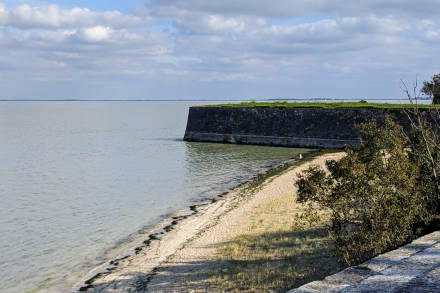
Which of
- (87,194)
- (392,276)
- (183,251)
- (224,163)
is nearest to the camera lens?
(392,276)

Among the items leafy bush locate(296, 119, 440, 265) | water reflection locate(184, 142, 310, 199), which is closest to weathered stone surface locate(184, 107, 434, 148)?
water reflection locate(184, 142, 310, 199)

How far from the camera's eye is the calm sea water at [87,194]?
14242 millimetres

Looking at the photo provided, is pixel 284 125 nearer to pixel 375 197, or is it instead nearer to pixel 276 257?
pixel 276 257

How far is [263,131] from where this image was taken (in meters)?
52.0

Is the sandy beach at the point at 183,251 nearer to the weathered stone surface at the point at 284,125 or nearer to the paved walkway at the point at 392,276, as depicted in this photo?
the paved walkway at the point at 392,276

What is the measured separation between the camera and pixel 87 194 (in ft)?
81.7

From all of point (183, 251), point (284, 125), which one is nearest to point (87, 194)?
point (183, 251)

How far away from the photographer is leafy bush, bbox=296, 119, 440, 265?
33.1 feet

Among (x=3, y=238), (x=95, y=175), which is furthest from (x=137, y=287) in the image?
(x=95, y=175)

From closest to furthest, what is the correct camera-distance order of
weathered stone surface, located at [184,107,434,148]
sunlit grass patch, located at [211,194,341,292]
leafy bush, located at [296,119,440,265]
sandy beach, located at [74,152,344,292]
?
leafy bush, located at [296,119,440,265], sunlit grass patch, located at [211,194,341,292], sandy beach, located at [74,152,344,292], weathered stone surface, located at [184,107,434,148]

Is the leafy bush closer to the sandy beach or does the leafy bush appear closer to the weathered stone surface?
the sandy beach

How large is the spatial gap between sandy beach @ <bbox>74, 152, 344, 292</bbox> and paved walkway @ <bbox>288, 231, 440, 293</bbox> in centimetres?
450

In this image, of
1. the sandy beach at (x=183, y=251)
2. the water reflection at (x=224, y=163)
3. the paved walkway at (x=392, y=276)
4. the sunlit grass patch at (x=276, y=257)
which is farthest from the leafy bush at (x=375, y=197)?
the water reflection at (x=224, y=163)

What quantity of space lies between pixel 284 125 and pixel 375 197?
133ft
